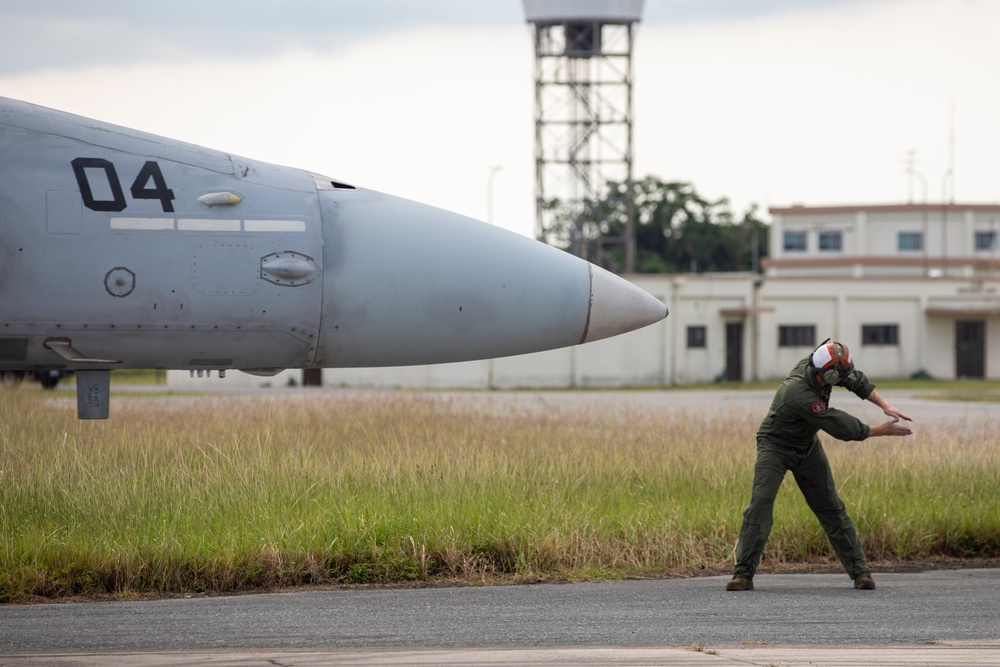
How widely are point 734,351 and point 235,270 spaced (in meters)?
38.6

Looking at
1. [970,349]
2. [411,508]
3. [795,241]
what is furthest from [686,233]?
[411,508]

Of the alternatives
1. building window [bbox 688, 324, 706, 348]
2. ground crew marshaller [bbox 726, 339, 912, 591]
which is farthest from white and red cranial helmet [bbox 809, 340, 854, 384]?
building window [bbox 688, 324, 706, 348]

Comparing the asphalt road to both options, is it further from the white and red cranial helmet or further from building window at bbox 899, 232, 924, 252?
building window at bbox 899, 232, 924, 252

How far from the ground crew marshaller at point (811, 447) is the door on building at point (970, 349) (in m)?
42.7

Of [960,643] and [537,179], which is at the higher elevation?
[537,179]

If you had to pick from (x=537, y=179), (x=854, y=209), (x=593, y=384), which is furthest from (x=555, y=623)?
(x=854, y=209)

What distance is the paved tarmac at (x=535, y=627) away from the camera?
5859 mm

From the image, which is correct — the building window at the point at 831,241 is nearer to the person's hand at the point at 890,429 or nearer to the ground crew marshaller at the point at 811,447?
the ground crew marshaller at the point at 811,447

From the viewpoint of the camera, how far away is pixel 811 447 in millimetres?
7941

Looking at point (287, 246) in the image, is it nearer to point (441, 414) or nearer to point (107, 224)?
point (107, 224)

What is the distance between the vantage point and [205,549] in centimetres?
782

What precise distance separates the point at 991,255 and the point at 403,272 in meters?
61.2

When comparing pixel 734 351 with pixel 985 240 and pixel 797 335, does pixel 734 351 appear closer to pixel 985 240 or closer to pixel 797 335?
pixel 797 335

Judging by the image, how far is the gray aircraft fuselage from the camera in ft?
22.0
